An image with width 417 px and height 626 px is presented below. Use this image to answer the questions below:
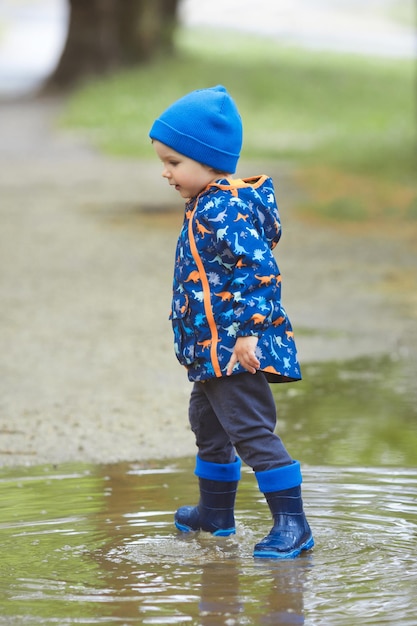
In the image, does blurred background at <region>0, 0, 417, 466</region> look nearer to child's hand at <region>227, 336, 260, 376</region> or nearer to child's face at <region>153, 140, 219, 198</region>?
child's hand at <region>227, 336, 260, 376</region>

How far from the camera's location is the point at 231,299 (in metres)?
3.85

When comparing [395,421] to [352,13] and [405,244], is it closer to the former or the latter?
[405,244]

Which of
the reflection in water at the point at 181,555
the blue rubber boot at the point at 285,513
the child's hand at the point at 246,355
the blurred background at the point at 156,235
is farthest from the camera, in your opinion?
the blurred background at the point at 156,235

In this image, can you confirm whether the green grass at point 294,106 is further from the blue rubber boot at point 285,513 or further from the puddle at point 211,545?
the blue rubber boot at point 285,513

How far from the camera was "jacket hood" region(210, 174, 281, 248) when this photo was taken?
3928 mm

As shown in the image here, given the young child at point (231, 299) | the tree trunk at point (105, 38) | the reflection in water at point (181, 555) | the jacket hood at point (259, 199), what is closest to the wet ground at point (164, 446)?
the reflection in water at point (181, 555)

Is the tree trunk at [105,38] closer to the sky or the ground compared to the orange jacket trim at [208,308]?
closer to the ground

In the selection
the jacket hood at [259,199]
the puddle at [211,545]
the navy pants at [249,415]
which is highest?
the jacket hood at [259,199]

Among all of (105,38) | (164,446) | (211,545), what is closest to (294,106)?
(105,38)

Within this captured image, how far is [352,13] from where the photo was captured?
6197 centimetres

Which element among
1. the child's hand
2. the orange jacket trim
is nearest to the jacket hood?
the orange jacket trim

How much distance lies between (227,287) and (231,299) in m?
0.04

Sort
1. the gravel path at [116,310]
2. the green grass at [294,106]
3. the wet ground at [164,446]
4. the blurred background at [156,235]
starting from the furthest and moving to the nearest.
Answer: the green grass at [294,106] < the blurred background at [156,235] < the gravel path at [116,310] < the wet ground at [164,446]

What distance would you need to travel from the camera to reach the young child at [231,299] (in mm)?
3814
